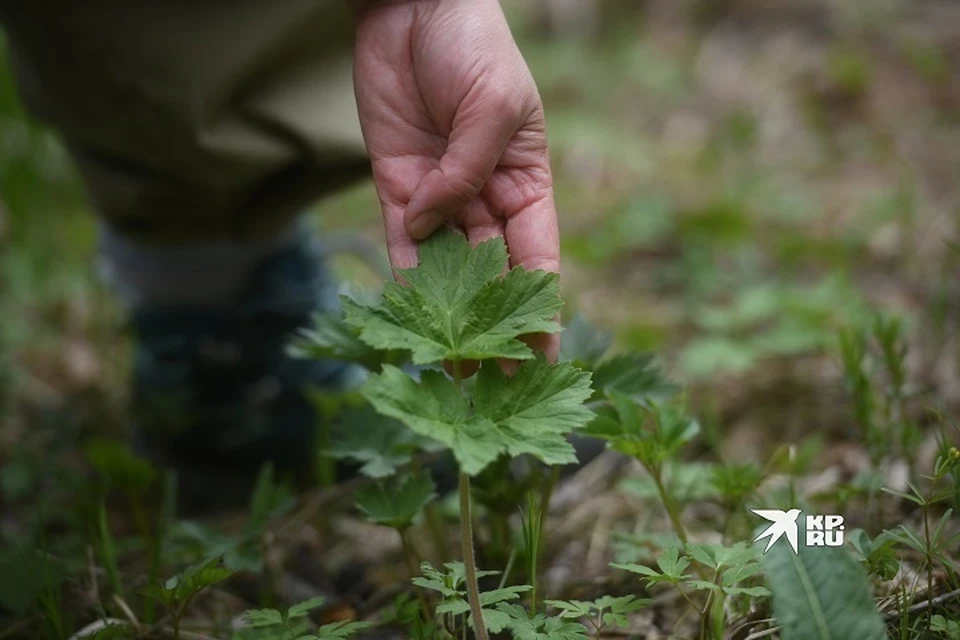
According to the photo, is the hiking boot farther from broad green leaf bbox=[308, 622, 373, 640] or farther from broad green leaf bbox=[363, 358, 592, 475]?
broad green leaf bbox=[363, 358, 592, 475]

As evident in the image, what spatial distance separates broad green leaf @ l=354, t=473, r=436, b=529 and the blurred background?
935 millimetres

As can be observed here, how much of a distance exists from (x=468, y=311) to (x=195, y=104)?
3.47ft

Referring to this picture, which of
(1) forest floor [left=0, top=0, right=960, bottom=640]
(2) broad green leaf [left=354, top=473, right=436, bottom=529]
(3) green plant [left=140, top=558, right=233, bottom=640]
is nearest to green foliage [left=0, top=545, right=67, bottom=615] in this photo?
(1) forest floor [left=0, top=0, right=960, bottom=640]

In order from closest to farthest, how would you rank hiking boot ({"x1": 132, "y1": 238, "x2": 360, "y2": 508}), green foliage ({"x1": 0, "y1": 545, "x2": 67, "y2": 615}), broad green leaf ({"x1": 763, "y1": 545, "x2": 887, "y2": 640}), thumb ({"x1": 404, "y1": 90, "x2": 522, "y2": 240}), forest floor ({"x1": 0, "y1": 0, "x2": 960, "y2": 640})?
1. broad green leaf ({"x1": 763, "y1": 545, "x2": 887, "y2": 640})
2. thumb ({"x1": 404, "y1": 90, "x2": 522, "y2": 240})
3. green foliage ({"x1": 0, "y1": 545, "x2": 67, "y2": 615})
4. forest floor ({"x1": 0, "y1": 0, "x2": 960, "y2": 640})
5. hiking boot ({"x1": 132, "y1": 238, "x2": 360, "y2": 508})

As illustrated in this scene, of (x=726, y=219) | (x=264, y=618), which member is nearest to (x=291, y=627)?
(x=264, y=618)

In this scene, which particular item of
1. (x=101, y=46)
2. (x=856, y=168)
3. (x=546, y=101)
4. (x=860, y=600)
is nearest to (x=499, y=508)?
(x=860, y=600)

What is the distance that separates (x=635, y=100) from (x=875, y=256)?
2.00 meters

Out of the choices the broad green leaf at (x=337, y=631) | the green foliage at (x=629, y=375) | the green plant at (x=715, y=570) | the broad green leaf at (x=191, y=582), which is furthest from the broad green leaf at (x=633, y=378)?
the broad green leaf at (x=191, y=582)

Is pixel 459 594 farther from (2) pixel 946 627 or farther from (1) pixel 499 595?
(2) pixel 946 627

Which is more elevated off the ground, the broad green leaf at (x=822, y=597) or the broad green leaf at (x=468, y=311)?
the broad green leaf at (x=468, y=311)

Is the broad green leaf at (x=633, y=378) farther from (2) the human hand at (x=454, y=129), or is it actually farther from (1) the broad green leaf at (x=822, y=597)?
(1) the broad green leaf at (x=822, y=597)

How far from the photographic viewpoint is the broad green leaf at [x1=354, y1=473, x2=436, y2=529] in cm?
133

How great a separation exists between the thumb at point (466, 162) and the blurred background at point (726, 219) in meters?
0.88

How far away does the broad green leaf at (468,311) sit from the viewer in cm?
117
